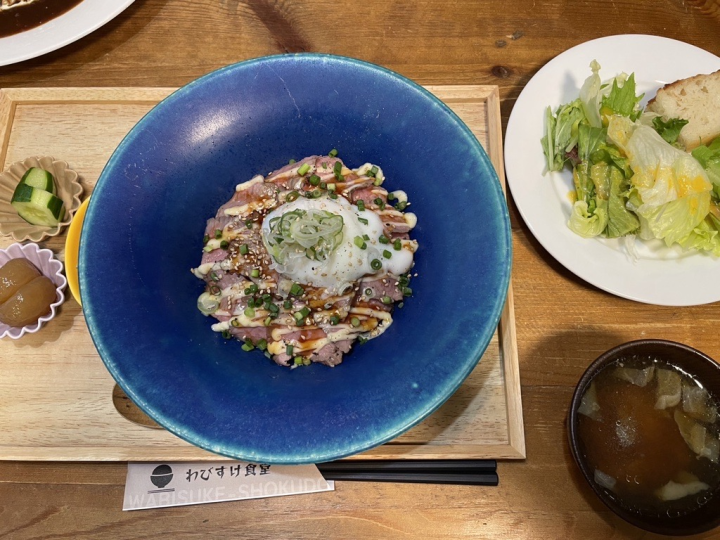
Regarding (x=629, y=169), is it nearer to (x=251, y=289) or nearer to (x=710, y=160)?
(x=710, y=160)

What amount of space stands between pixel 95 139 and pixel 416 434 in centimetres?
200

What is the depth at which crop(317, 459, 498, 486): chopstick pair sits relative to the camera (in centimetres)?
188

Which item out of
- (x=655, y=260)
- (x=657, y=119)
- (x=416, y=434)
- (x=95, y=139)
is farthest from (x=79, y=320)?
(x=657, y=119)

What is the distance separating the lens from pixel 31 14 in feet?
8.20

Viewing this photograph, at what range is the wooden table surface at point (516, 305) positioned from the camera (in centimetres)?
190

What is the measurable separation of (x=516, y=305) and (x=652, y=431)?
69cm

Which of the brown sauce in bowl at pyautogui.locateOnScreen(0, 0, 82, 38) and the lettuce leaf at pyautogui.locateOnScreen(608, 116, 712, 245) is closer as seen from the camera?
the lettuce leaf at pyautogui.locateOnScreen(608, 116, 712, 245)

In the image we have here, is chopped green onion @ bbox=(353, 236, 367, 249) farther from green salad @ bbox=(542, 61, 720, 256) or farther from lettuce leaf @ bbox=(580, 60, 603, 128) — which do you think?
lettuce leaf @ bbox=(580, 60, 603, 128)

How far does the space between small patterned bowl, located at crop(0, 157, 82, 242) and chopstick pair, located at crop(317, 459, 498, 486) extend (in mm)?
1563

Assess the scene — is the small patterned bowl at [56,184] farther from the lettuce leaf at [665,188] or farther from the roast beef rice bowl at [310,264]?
the lettuce leaf at [665,188]

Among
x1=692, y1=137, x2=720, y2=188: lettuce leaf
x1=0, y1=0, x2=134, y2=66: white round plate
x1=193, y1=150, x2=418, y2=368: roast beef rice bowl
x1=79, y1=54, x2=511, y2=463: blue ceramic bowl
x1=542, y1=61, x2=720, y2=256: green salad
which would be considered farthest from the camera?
x1=0, y1=0, x2=134, y2=66: white round plate

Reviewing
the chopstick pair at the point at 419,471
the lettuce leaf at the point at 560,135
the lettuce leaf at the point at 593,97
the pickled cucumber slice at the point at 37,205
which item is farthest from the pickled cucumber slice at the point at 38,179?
the lettuce leaf at the point at 593,97

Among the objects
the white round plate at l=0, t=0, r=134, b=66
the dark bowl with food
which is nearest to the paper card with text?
the dark bowl with food

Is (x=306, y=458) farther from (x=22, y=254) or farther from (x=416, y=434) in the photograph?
(x=22, y=254)
